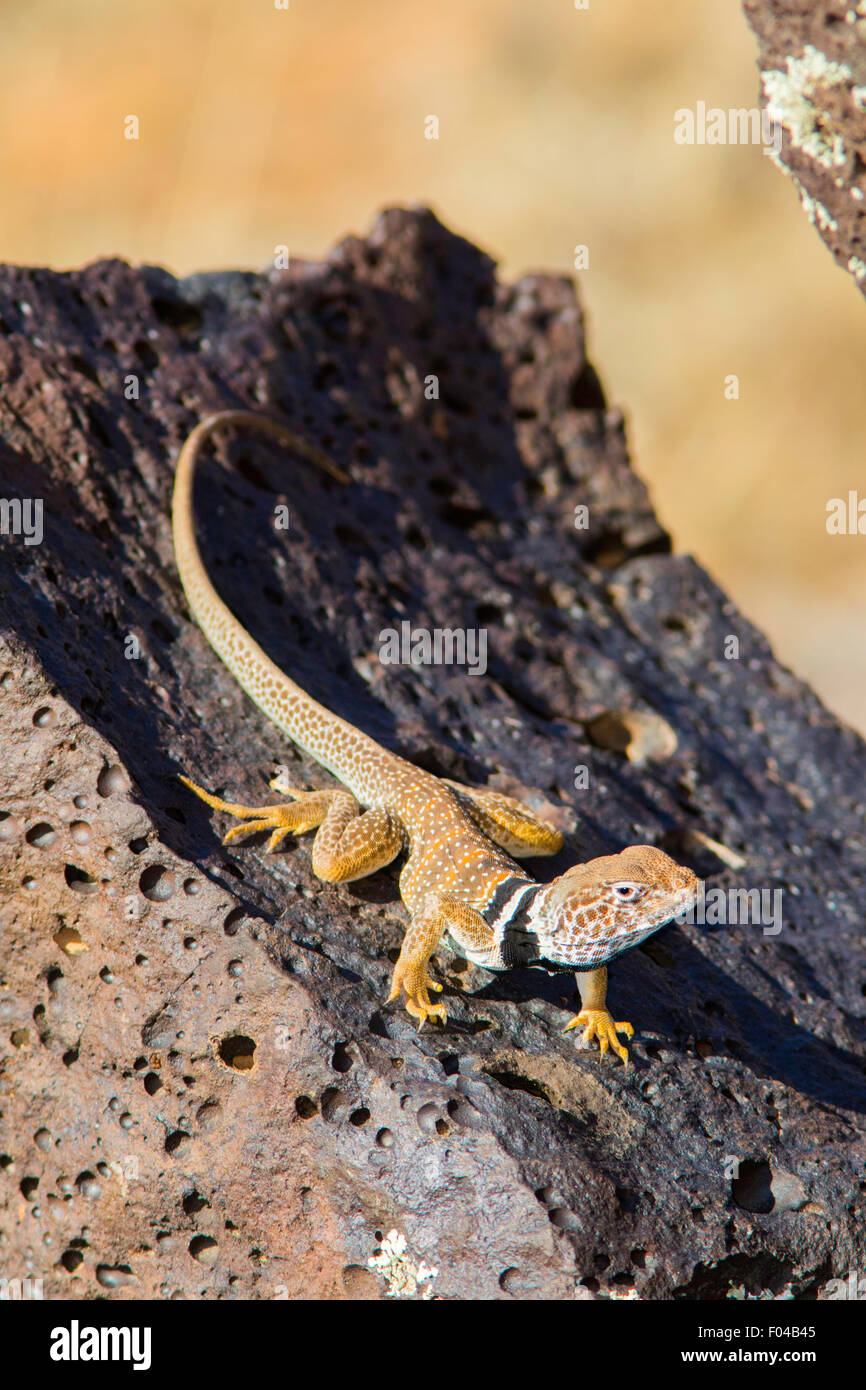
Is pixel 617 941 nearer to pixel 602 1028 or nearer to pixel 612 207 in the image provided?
pixel 602 1028

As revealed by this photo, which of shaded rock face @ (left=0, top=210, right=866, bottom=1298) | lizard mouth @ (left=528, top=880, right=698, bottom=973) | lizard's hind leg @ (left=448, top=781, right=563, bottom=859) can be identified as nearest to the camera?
shaded rock face @ (left=0, top=210, right=866, bottom=1298)

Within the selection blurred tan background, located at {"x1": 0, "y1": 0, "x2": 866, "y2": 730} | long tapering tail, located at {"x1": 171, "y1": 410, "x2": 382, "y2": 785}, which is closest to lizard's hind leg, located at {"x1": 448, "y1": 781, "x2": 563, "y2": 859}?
long tapering tail, located at {"x1": 171, "y1": 410, "x2": 382, "y2": 785}

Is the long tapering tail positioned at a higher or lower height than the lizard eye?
higher

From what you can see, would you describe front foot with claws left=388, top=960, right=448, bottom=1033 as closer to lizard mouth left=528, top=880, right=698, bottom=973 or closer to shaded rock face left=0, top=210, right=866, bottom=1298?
shaded rock face left=0, top=210, right=866, bottom=1298

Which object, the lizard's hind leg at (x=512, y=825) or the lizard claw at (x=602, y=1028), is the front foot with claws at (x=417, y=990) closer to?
the lizard claw at (x=602, y=1028)

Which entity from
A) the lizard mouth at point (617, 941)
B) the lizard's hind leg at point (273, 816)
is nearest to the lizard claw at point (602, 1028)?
the lizard mouth at point (617, 941)

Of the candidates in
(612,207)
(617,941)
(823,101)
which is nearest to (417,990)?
(617,941)

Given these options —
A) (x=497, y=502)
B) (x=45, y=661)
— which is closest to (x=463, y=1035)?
(x=45, y=661)

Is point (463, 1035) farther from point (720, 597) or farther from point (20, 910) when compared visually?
point (720, 597)
